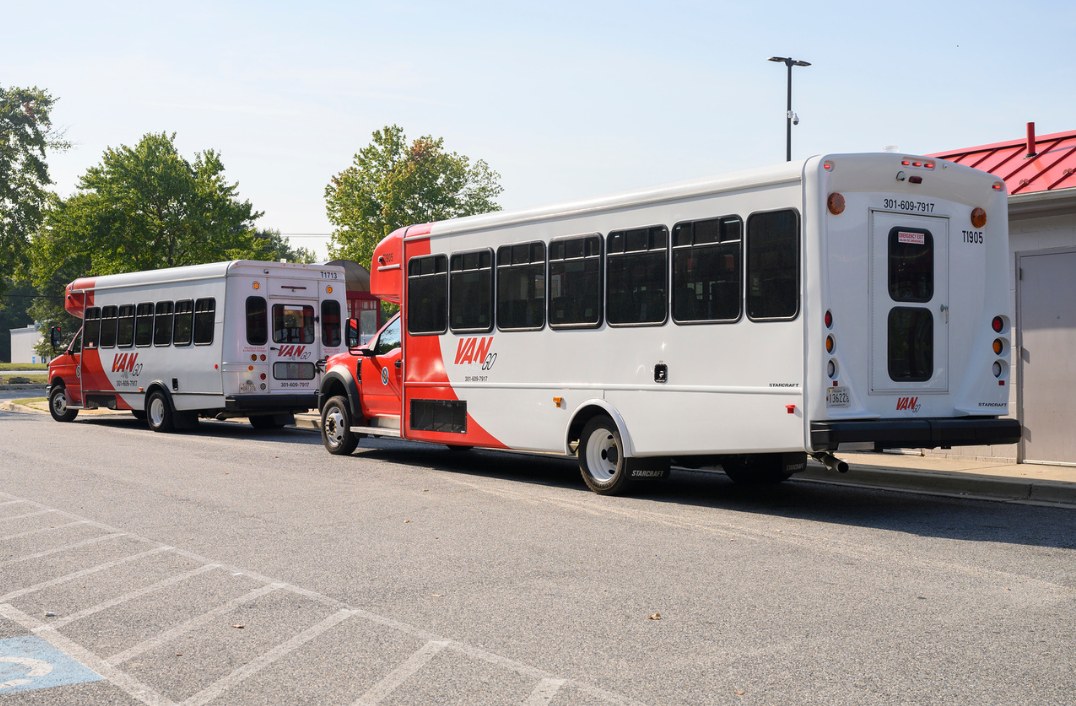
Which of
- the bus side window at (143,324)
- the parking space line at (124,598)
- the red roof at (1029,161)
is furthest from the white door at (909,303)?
the bus side window at (143,324)

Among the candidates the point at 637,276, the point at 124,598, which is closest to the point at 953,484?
the point at 637,276

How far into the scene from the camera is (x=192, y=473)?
12.4 metres

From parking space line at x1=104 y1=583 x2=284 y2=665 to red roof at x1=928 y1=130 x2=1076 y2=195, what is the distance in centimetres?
954

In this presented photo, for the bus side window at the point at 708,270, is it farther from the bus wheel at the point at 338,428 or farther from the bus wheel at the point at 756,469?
the bus wheel at the point at 338,428

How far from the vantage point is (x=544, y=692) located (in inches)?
171

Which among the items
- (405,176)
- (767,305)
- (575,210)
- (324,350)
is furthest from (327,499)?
(405,176)

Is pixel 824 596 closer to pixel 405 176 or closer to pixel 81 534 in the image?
pixel 81 534

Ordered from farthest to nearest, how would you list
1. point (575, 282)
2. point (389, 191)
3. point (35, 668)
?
1. point (389, 191)
2. point (575, 282)
3. point (35, 668)

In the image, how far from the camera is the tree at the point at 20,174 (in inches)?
1683

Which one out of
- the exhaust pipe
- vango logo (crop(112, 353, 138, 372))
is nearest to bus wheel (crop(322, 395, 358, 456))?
the exhaust pipe

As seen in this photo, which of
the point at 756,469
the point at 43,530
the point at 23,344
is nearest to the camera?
the point at 43,530

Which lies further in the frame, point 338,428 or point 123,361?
point 123,361

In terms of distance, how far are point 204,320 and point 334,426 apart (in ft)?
16.7

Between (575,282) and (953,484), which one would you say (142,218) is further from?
(953,484)
